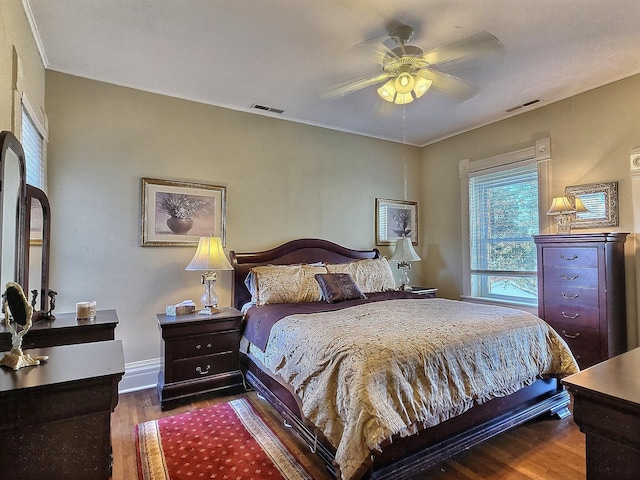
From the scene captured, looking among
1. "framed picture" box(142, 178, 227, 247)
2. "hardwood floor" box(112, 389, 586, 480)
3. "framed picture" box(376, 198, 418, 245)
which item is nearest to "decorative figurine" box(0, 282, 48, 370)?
"hardwood floor" box(112, 389, 586, 480)

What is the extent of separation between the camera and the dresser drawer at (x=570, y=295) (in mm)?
3064

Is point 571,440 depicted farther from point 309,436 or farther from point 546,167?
point 546,167

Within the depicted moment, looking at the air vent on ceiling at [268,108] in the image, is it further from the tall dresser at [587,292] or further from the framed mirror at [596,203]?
the framed mirror at [596,203]

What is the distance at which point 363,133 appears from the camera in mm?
4750

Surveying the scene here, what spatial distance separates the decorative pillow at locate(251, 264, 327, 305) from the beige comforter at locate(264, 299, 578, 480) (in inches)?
26.0

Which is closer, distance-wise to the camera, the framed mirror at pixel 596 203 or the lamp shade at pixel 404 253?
the framed mirror at pixel 596 203

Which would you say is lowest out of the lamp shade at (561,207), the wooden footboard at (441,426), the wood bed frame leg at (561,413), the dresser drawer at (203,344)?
the wood bed frame leg at (561,413)

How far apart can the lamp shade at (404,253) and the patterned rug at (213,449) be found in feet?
8.84

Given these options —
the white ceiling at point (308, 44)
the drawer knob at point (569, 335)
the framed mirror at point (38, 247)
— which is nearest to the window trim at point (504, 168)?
the white ceiling at point (308, 44)

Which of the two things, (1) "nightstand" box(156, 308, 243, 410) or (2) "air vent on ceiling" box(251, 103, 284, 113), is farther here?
(2) "air vent on ceiling" box(251, 103, 284, 113)

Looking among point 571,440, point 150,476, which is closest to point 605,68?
point 571,440

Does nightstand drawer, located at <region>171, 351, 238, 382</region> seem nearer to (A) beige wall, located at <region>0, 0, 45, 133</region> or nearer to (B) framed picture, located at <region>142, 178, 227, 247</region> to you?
(B) framed picture, located at <region>142, 178, 227, 247</region>

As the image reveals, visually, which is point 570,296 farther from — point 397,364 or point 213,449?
point 213,449

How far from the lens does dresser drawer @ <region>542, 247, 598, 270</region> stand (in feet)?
10.0
